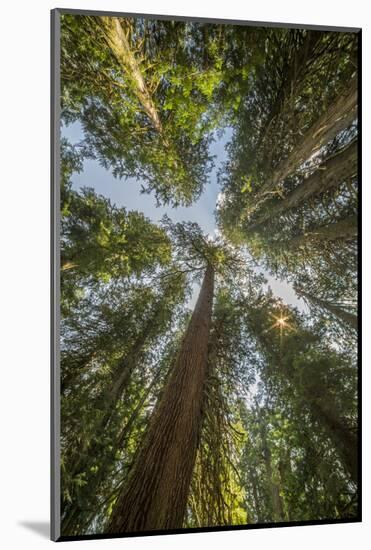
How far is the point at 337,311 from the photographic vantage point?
3.20 m

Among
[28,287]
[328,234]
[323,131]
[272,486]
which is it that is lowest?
[272,486]

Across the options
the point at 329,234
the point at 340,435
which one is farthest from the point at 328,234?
the point at 340,435

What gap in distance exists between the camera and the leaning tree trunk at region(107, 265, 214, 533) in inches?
106

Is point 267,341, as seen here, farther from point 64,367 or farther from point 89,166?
point 89,166

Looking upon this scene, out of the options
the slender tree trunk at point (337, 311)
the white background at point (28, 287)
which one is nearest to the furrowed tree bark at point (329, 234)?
the slender tree trunk at point (337, 311)

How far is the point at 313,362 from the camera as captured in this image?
316 cm

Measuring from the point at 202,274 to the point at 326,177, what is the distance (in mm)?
1095

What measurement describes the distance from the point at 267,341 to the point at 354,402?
703 mm

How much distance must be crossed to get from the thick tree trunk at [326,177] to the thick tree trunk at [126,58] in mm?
997

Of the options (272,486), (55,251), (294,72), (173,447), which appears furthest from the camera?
(294,72)

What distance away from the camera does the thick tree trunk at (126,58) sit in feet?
9.33

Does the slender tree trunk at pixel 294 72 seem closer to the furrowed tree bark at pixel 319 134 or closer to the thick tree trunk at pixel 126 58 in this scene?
the furrowed tree bark at pixel 319 134

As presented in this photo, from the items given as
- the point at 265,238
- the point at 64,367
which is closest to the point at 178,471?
the point at 64,367

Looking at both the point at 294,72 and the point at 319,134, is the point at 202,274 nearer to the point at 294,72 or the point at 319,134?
the point at 319,134
